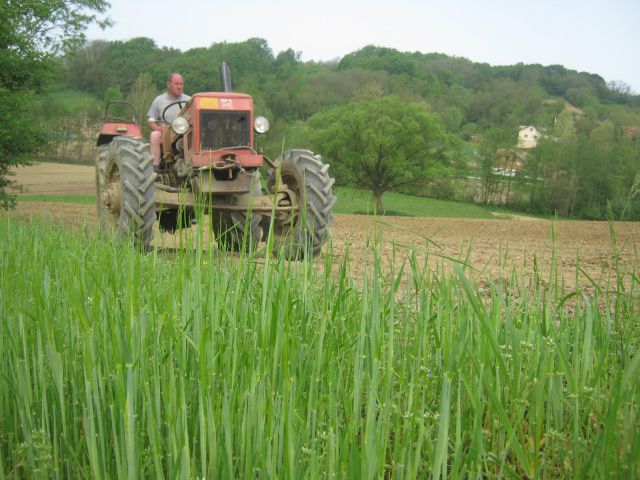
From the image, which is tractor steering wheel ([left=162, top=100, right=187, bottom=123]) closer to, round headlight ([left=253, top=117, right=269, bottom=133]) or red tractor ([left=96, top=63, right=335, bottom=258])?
red tractor ([left=96, top=63, right=335, bottom=258])

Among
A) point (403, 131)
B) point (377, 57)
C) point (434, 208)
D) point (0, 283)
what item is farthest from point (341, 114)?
point (377, 57)

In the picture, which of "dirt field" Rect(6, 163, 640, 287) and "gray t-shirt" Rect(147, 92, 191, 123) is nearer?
"dirt field" Rect(6, 163, 640, 287)

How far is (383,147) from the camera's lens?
44.3 m

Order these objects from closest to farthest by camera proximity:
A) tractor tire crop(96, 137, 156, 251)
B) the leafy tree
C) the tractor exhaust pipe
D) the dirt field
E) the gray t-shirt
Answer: the dirt field < tractor tire crop(96, 137, 156, 251) < the tractor exhaust pipe < the gray t-shirt < the leafy tree

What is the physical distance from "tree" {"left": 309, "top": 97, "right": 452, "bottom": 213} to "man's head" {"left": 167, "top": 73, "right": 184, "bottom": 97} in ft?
117

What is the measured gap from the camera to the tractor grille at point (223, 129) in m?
7.21

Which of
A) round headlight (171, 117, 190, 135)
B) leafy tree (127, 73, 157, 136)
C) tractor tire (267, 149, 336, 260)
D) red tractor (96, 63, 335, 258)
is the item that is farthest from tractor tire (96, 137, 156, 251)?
leafy tree (127, 73, 157, 136)

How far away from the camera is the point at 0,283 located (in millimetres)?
2629

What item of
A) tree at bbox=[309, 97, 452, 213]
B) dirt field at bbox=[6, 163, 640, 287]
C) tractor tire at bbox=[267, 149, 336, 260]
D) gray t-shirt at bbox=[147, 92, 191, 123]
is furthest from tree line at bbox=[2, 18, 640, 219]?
tractor tire at bbox=[267, 149, 336, 260]

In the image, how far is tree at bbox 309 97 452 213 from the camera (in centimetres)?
4416

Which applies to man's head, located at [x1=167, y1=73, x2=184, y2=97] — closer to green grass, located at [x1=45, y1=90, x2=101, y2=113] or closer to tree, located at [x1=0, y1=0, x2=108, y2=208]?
tree, located at [x1=0, y1=0, x2=108, y2=208]

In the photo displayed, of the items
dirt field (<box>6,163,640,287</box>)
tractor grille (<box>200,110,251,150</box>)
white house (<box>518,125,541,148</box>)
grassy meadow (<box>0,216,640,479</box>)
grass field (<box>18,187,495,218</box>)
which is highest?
white house (<box>518,125,541,148</box>)

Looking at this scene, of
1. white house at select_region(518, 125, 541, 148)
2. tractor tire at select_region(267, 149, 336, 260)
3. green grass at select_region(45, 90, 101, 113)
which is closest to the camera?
tractor tire at select_region(267, 149, 336, 260)

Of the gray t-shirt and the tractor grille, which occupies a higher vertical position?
the gray t-shirt
